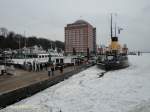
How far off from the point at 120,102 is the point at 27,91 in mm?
9316

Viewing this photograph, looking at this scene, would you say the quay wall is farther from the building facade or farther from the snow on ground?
the building facade

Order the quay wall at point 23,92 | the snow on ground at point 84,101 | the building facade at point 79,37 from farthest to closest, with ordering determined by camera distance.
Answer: the building facade at point 79,37, the snow on ground at point 84,101, the quay wall at point 23,92

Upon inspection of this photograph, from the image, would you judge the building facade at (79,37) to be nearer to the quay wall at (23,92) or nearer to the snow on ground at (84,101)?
the quay wall at (23,92)

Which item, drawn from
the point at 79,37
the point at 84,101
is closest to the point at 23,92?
the point at 84,101

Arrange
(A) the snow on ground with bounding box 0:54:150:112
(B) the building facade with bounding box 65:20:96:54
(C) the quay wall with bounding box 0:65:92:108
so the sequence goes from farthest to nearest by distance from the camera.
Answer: (B) the building facade with bounding box 65:20:96:54, (A) the snow on ground with bounding box 0:54:150:112, (C) the quay wall with bounding box 0:65:92:108

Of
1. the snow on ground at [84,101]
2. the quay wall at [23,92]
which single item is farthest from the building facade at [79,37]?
the snow on ground at [84,101]

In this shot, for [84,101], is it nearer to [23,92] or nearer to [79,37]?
[23,92]

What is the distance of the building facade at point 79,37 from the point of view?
15205 centimetres

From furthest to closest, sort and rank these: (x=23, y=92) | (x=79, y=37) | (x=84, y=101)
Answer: (x=79, y=37)
(x=23, y=92)
(x=84, y=101)

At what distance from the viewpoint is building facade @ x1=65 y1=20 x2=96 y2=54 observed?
152050 mm

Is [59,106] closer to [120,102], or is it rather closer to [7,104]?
[7,104]

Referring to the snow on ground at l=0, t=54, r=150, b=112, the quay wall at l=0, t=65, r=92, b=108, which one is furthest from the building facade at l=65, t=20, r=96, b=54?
the snow on ground at l=0, t=54, r=150, b=112

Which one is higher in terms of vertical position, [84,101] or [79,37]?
[79,37]

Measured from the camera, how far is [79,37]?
155 meters
